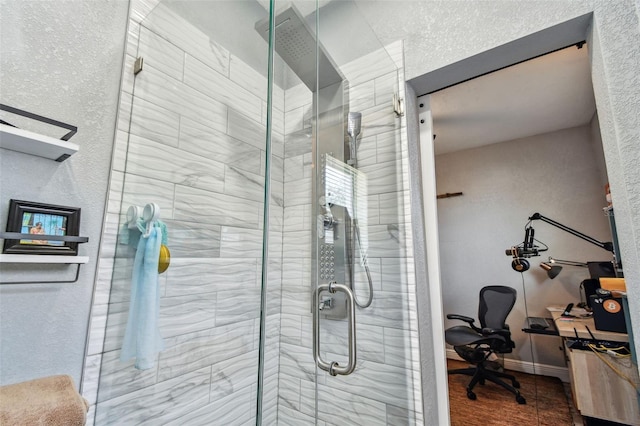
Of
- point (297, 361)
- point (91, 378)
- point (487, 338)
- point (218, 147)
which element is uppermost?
point (218, 147)

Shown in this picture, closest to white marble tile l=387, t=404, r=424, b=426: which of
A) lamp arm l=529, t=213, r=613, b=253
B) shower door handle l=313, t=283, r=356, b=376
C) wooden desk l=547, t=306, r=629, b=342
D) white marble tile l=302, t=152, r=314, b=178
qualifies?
shower door handle l=313, t=283, r=356, b=376

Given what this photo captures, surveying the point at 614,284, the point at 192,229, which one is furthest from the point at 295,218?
the point at 614,284

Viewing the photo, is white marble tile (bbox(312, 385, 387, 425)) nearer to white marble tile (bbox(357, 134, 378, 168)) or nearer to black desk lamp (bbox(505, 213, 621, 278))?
white marble tile (bbox(357, 134, 378, 168))

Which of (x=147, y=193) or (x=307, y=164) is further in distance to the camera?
(x=307, y=164)

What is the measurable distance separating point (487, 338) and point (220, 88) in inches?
114

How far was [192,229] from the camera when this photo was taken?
118 centimetres

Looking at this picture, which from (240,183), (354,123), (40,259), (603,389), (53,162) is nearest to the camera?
(40,259)

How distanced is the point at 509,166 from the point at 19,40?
3.52 metres

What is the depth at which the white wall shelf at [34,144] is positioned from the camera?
72 cm

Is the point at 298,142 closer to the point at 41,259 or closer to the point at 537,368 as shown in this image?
the point at 41,259

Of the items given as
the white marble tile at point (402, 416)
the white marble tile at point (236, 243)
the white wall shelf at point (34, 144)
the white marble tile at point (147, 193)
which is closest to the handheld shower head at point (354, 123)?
the white marble tile at point (236, 243)

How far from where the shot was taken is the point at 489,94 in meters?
2.42

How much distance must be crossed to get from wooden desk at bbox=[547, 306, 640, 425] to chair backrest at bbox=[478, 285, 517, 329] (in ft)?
2.12

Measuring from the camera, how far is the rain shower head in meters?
1.13
